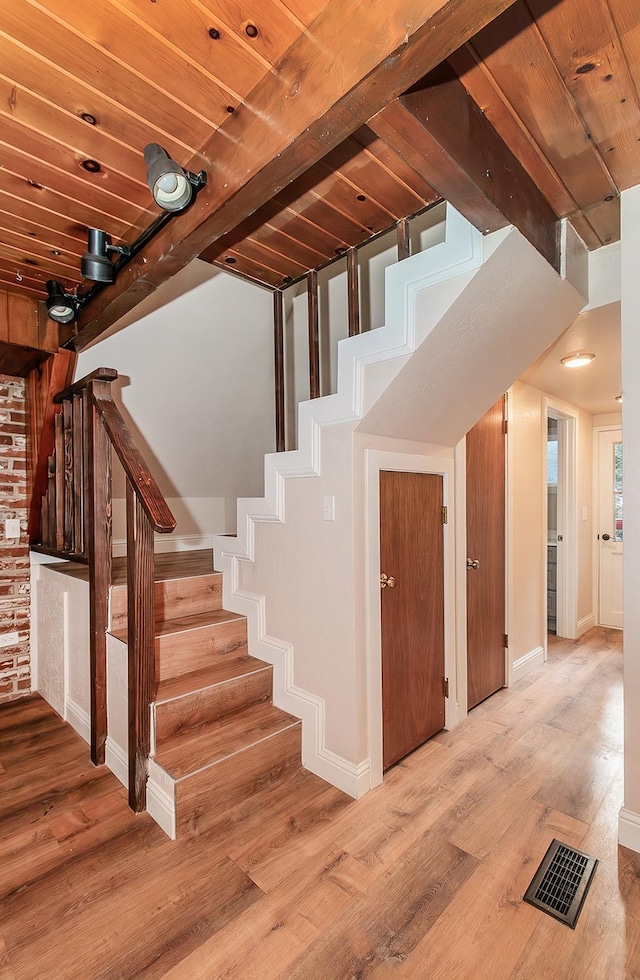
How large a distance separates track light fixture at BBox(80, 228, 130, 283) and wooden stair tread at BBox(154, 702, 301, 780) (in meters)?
2.04

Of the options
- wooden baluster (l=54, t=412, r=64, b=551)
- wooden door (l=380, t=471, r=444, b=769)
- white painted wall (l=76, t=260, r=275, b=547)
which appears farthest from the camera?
white painted wall (l=76, t=260, r=275, b=547)

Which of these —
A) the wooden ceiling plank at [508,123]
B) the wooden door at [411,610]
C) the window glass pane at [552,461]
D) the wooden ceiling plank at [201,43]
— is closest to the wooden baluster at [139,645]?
the wooden door at [411,610]

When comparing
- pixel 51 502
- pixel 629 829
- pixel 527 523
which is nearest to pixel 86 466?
pixel 51 502

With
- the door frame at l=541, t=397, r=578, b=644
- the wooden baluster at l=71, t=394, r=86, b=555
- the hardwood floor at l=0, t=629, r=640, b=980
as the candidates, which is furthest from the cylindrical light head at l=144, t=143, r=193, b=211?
the door frame at l=541, t=397, r=578, b=644

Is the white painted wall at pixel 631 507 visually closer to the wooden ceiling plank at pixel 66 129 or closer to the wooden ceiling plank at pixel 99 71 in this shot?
the wooden ceiling plank at pixel 99 71

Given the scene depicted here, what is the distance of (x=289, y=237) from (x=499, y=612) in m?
2.73

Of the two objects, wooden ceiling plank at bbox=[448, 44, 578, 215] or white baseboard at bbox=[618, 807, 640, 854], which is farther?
white baseboard at bbox=[618, 807, 640, 854]

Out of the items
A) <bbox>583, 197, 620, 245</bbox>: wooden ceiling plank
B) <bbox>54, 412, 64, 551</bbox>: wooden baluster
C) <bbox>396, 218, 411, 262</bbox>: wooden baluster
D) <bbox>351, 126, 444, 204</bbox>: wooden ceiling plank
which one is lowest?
<bbox>54, 412, 64, 551</bbox>: wooden baluster

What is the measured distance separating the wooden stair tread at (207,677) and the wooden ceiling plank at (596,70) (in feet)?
8.64

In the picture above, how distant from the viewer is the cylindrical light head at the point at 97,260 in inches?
78.7

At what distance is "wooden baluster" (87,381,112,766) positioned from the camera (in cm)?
238

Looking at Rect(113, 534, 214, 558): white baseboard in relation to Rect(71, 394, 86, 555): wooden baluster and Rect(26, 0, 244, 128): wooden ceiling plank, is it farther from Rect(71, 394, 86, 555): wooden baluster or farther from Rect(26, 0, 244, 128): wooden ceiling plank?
Rect(26, 0, 244, 128): wooden ceiling plank

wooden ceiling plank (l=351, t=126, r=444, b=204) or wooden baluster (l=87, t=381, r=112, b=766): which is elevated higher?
wooden ceiling plank (l=351, t=126, r=444, b=204)

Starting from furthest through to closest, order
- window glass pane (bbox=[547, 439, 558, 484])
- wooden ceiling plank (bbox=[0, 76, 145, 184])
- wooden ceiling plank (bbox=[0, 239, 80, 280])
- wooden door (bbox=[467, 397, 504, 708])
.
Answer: window glass pane (bbox=[547, 439, 558, 484]) → wooden door (bbox=[467, 397, 504, 708]) → wooden ceiling plank (bbox=[0, 239, 80, 280]) → wooden ceiling plank (bbox=[0, 76, 145, 184])
